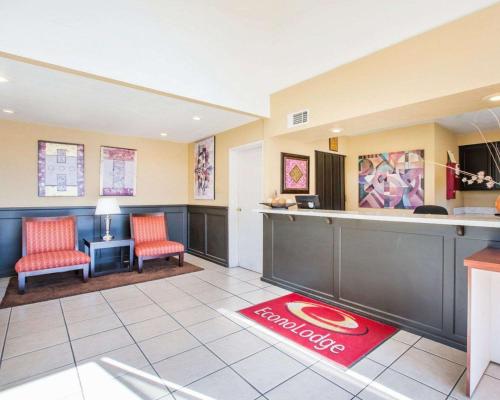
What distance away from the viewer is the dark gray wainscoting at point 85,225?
444 centimetres

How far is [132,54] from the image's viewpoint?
2.87 meters

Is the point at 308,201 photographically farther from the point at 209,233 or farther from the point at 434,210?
the point at 209,233

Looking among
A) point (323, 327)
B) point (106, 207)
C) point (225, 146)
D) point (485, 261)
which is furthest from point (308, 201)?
point (106, 207)

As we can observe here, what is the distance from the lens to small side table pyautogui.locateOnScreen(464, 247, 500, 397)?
176 cm

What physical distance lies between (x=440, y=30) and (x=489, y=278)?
6.70ft

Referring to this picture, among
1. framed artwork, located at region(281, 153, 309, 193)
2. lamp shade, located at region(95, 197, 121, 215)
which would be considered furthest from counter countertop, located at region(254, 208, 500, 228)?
lamp shade, located at region(95, 197, 121, 215)

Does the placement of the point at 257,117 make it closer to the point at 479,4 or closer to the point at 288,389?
the point at 479,4

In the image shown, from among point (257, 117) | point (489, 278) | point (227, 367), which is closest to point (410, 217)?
point (489, 278)

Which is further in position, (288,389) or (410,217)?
(410,217)

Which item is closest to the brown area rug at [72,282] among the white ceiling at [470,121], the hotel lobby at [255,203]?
the hotel lobby at [255,203]

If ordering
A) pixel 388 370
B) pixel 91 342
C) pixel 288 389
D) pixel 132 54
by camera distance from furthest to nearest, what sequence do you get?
pixel 132 54 → pixel 91 342 → pixel 388 370 → pixel 288 389

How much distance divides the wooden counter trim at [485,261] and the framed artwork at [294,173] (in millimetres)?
2641

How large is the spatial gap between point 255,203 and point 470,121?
3743 millimetres

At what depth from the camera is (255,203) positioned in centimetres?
460
